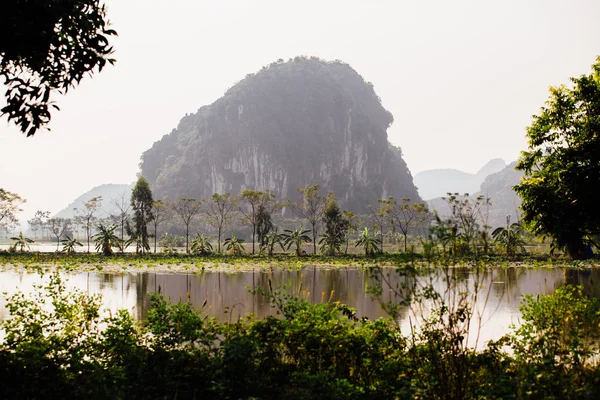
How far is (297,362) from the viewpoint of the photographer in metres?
6.66

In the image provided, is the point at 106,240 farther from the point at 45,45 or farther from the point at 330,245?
the point at 45,45

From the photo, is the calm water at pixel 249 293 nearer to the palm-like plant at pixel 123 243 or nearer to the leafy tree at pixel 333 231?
the palm-like plant at pixel 123 243

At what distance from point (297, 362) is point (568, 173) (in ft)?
26.0

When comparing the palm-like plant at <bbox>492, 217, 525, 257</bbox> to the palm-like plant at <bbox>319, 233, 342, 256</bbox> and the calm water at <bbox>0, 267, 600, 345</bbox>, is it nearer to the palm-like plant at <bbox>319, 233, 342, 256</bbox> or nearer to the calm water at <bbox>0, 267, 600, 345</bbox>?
the palm-like plant at <bbox>319, 233, 342, 256</bbox>

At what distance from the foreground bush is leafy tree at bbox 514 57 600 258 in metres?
4.99

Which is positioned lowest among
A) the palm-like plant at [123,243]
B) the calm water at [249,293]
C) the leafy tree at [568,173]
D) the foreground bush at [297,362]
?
the calm water at [249,293]

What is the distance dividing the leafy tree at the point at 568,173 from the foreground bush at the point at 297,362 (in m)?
4.99

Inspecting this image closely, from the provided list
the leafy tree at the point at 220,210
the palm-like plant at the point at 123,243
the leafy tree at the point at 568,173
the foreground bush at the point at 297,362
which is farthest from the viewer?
the leafy tree at the point at 220,210

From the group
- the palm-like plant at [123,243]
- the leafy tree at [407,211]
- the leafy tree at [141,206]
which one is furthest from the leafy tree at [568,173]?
the leafy tree at [141,206]

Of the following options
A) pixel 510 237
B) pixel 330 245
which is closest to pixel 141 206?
pixel 330 245

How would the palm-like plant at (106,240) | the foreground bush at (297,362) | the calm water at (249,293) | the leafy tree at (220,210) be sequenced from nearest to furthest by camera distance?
the foreground bush at (297,362)
the calm water at (249,293)
the palm-like plant at (106,240)
the leafy tree at (220,210)

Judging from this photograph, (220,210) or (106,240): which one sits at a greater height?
(220,210)

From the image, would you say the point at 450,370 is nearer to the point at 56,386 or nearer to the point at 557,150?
the point at 56,386

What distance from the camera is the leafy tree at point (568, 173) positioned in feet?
36.2
